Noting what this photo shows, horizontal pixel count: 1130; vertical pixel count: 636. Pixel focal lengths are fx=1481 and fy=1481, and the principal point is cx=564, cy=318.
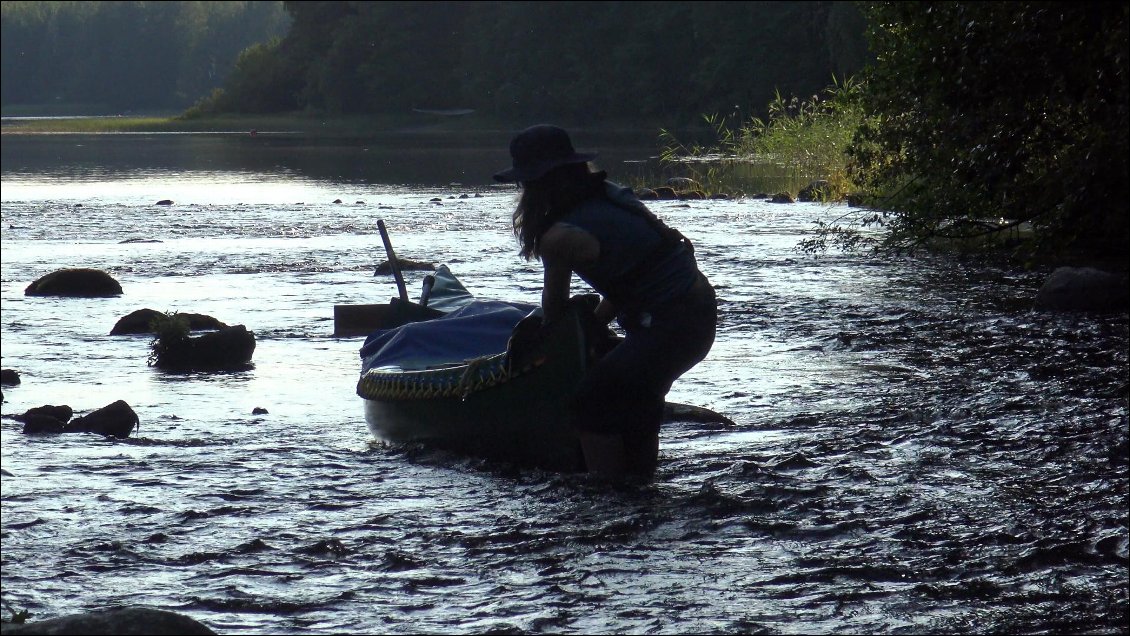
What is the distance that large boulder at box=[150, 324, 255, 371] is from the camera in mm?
11062

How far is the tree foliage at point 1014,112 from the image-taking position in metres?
9.59

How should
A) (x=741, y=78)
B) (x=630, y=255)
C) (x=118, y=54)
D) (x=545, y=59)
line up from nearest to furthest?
(x=630, y=255), (x=741, y=78), (x=545, y=59), (x=118, y=54)

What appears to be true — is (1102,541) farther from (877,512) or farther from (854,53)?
(854,53)

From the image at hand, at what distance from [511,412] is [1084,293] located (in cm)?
673

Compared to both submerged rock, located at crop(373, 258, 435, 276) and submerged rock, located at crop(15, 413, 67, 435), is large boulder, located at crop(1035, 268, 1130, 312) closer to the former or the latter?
submerged rock, located at crop(373, 258, 435, 276)

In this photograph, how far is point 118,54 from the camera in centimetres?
14500

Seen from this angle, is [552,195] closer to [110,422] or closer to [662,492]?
[662,492]

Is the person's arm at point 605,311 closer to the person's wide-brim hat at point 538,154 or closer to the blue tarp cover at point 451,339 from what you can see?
the person's wide-brim hat at point 538,154

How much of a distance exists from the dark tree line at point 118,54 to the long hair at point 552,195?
137 meters

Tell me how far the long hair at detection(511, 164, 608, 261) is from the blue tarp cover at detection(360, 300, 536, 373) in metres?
1.77

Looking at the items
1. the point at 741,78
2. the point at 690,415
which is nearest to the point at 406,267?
the point at 690,415

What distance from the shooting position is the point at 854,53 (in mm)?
47312

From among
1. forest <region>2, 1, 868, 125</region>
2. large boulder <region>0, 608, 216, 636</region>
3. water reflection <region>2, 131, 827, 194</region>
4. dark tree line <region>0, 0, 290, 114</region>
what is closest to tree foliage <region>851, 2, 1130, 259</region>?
large boulder <region>0, 608, 216, 636</region>

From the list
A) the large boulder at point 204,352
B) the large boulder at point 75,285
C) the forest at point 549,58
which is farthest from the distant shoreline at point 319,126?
the large boulder at point 204,352
